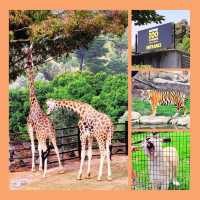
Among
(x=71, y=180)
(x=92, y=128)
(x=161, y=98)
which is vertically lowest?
(x=71, y=180)

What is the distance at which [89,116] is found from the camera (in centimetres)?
923

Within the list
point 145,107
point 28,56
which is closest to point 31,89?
point 28,56

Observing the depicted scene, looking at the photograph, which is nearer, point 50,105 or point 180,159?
point 180,159

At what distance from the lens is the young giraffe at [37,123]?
926 centimetres

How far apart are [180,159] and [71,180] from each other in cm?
139

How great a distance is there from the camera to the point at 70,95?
366 inches

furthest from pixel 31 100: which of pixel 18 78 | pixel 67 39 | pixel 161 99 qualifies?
pixel 161 99

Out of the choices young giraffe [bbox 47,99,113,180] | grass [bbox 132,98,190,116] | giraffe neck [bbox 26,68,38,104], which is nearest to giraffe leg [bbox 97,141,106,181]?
young giraffe [bbox 47,99,113,180]

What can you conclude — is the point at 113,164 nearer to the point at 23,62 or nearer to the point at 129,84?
the point at 129,84

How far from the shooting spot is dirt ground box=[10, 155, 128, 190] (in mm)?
9094

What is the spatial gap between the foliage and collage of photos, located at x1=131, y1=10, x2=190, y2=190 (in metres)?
0.34

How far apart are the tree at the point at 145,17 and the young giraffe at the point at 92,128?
1241 millimetres

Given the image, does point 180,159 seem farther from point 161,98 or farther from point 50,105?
point 50,105

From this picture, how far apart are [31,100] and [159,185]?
6.33ft
